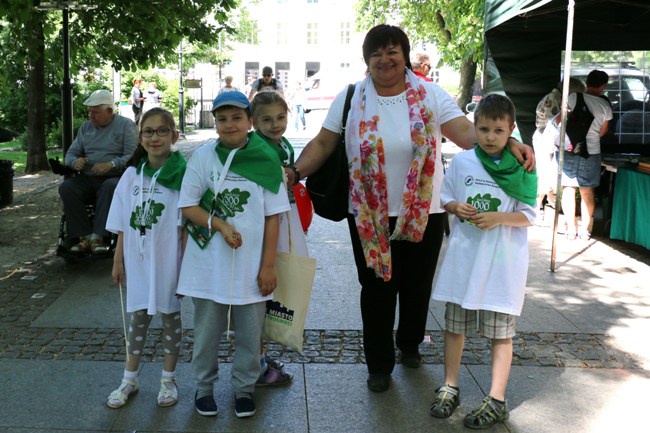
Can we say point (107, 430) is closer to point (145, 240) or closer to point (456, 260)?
point (145, 240)

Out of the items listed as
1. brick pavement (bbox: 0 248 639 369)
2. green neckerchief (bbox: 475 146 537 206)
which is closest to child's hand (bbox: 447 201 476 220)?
green neckerchief (bbox: 475 146 537 206)

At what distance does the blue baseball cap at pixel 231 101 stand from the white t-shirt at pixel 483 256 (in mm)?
1153

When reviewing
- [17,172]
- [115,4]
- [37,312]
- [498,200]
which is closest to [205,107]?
[17,172]

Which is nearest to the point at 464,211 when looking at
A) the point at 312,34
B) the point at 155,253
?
the point at 155,253

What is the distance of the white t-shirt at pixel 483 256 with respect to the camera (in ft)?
13.2

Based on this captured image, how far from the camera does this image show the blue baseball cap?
13.1 feet

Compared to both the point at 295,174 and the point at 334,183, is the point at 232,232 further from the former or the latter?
the point at 334,183

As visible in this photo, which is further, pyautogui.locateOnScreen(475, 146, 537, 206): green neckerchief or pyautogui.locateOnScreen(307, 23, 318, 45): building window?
pyautogui.locateOnScreen(307, 23, 318, 45): building window

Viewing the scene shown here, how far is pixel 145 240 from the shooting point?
4.22 m

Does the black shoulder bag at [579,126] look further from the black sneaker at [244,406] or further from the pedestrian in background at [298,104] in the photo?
the pedestrian in background at [298,104]

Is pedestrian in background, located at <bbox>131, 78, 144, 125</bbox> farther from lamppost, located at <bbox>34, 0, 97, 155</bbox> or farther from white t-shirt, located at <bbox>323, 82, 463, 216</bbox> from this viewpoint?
white t-shirt, located at <bbox>323, 82, 463, 216</bbox>

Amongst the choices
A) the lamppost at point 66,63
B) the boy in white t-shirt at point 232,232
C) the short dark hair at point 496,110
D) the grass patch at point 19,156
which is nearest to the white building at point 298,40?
the grass patch at point 19,156

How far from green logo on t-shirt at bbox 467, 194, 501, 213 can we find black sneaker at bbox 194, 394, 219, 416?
1.70m

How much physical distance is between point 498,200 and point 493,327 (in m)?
0.65
